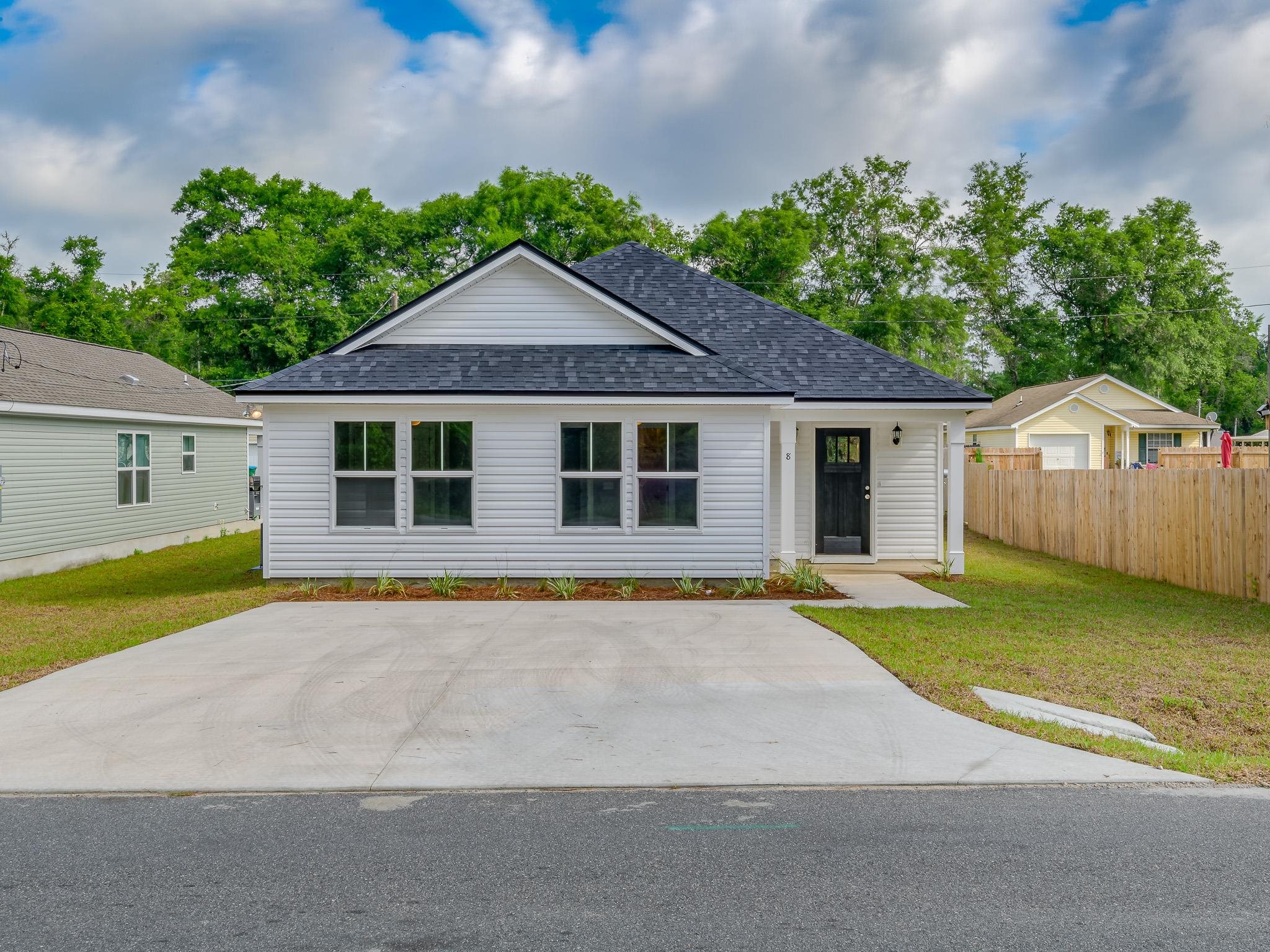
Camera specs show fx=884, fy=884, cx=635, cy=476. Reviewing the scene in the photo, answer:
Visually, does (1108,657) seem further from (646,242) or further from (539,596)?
(646,242)

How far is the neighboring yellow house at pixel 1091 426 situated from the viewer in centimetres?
3534

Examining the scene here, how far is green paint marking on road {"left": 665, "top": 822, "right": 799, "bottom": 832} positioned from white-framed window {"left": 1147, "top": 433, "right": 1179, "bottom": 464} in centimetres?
3990

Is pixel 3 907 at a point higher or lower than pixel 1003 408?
lower

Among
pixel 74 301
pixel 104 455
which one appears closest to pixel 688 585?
pixel 104 455

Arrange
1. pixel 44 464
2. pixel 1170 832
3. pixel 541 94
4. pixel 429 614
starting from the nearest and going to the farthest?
pixel 1170 832
pixel 429 614
pixel 44 464
pixel 541 94

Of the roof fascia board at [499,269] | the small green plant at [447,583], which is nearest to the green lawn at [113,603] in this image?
the small green plant at [447,583]

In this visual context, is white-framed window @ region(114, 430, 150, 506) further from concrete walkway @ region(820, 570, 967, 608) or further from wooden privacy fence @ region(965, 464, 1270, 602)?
wooden privacy fence @ region(965, 464, 1270, 602)

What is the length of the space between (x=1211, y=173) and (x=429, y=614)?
1400 inches

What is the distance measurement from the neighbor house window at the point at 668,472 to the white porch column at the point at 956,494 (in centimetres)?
430

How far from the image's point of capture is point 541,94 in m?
25.8

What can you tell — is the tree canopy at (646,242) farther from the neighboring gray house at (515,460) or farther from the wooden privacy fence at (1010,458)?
the neighboring gray house at (515,460)

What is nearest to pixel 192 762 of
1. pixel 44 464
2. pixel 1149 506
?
pixel 44 464

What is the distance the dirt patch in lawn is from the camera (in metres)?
12.2

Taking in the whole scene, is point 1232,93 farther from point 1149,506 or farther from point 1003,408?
point 1003,408
